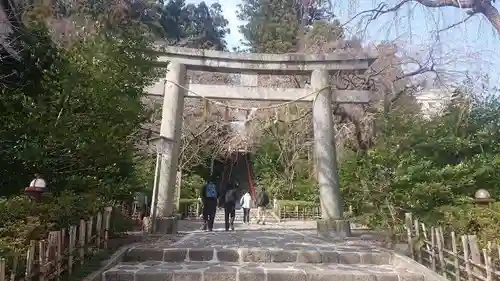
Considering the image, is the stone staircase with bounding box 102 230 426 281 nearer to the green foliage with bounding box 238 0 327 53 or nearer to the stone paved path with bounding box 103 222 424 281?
the stone paved path with bounding box 103 222 424 281

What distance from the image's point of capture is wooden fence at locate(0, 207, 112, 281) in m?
4.20

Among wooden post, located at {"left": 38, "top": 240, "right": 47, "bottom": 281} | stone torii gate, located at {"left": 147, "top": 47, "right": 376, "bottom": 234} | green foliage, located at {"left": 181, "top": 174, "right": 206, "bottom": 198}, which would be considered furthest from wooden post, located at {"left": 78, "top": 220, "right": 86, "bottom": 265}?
green foliage, located at {"left": 181, "top": 174, "right": 206, "bottom": 198}

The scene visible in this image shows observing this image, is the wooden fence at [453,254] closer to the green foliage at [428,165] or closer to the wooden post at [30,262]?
the green foliage at [428,165]

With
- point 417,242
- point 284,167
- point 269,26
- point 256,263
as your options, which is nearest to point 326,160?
point 417,242

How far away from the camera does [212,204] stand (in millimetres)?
11602

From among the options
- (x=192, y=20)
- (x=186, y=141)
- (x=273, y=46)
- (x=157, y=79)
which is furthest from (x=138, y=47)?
(x=192, y=20)

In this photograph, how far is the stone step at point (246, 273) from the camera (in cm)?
623

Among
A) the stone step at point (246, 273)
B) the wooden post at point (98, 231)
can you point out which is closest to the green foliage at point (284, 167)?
the stone step at point (246, 273)

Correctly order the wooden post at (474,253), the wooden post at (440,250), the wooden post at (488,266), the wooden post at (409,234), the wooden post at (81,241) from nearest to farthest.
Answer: the wooden post at (488,266)
the wooden post at (474,253)
the wooden post at (81,241)
the wooden post at (440,250)
the wooden post at (409,234)

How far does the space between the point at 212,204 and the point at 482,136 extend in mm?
7298

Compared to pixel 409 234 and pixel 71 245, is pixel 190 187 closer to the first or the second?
pixel 409 234

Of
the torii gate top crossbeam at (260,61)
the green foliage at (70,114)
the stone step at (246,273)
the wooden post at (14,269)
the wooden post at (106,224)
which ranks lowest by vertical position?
the stone step at (246,273)

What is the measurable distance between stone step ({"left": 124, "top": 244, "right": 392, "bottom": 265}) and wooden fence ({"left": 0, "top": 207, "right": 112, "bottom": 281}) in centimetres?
71

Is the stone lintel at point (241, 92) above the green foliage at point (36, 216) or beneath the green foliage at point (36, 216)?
above
